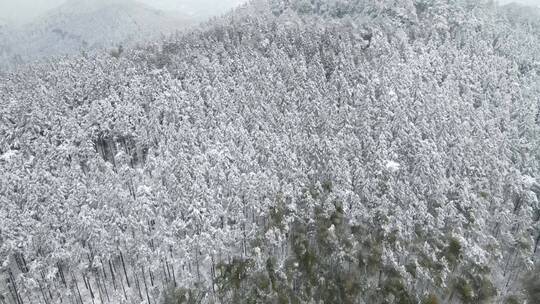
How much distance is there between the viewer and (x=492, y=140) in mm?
71375

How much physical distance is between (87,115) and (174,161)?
25.6 metres

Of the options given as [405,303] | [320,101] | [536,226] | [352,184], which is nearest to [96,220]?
[352,184]

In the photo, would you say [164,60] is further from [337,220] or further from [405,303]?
[405,303]

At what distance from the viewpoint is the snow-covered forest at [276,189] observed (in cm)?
5431

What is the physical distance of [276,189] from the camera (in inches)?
2334

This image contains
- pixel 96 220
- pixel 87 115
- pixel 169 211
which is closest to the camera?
pixel 96 220

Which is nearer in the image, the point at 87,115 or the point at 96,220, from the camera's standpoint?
the point at 96,220

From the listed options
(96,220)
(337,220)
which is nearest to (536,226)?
(337,220)

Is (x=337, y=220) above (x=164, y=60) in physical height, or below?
below

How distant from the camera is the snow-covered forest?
54.3 m

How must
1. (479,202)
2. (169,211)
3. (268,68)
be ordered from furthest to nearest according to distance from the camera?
(268,68) < (479,202) < (169,211)

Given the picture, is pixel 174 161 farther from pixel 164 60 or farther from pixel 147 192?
pixel 164 60

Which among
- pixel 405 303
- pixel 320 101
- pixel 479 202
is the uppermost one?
pixel 320 101

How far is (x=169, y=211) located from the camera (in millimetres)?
56531
